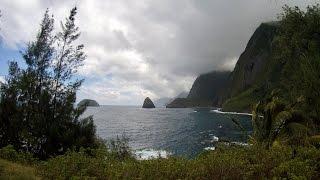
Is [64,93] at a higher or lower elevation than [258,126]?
higher

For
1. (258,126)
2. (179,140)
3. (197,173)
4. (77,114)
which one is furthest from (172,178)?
(179,140)

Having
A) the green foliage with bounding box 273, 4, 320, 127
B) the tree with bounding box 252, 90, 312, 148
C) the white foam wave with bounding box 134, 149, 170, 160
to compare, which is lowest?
the white foam wave with bounding box 134, 149, 170, 160

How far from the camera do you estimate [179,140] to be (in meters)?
94.5

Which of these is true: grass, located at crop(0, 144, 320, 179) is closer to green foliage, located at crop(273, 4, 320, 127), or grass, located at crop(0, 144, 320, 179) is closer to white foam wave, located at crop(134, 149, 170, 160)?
white foam wave, located at crop(134, 149, 170, 160)

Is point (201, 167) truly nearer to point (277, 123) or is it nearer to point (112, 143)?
point (277, 123)

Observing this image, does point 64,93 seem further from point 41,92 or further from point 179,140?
point 179,140

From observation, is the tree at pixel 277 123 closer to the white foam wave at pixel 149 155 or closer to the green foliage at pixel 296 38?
the white foam wave at pixel 149 155

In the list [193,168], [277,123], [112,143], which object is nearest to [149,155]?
[112,143]

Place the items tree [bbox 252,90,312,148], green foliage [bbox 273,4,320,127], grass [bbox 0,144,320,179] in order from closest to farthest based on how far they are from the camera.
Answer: grass [bbox 0,144,320,179] < tree [bbox 252,90,312,148] < green foliage [bbox 273,4,320,127]

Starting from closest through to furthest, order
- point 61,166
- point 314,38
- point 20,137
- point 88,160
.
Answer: point 61,166 < point 88,160 < point 20,137 < point 314,38

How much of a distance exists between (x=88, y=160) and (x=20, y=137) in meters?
13.7

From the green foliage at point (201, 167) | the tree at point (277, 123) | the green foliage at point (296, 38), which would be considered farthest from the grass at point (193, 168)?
the green foliage at point (296, 38)

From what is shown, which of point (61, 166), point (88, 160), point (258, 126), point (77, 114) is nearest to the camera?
point (61, 166)

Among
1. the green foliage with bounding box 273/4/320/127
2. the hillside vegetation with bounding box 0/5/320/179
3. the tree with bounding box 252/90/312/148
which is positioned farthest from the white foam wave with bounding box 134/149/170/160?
the green foliage with bounding box 273/4/320/127
